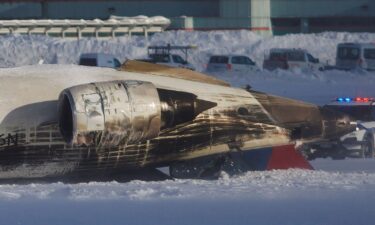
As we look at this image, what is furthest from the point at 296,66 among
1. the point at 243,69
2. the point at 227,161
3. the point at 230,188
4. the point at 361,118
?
the point at 230,188

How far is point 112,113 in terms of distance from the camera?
14.6 meters

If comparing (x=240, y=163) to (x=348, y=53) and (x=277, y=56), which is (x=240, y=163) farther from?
(x=348, y=53)

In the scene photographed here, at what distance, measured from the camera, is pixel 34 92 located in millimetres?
15359

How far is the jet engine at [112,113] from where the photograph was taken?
A: 47.7ft

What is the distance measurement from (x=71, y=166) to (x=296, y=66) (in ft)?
146

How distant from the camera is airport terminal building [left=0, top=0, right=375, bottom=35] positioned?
79062 mm

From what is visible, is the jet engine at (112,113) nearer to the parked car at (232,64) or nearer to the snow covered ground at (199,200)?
the snow covered ground at (199,200)

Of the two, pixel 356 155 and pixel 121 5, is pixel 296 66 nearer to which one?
pixel 121 5

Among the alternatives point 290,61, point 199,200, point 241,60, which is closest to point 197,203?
point 199,200

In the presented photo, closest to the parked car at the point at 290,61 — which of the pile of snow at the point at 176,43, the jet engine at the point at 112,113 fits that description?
the pile of snow at the point at 176,43

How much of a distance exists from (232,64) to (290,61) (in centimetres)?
384

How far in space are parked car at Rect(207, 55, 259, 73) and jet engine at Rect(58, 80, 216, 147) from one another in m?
42.4

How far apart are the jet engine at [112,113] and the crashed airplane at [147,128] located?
14 millimetres

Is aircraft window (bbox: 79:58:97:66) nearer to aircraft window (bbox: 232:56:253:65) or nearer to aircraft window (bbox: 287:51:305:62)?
aircraft window (bbox: 232:56:253:65)
